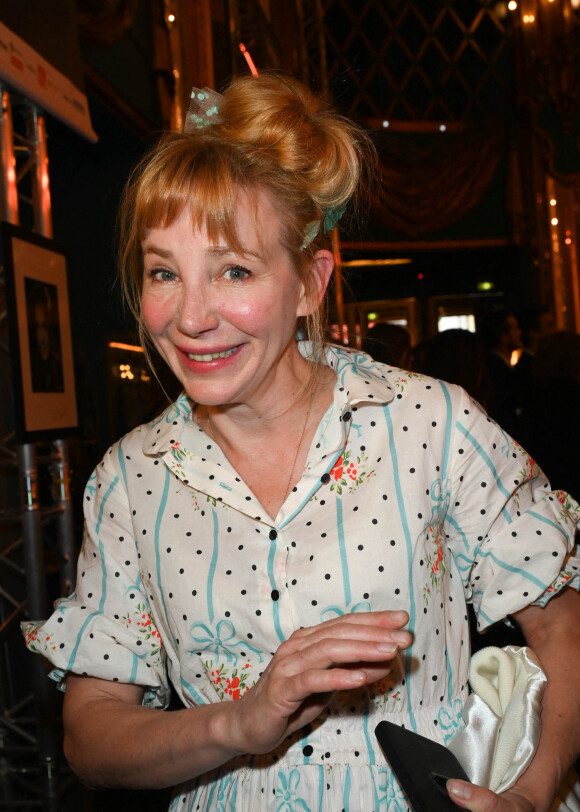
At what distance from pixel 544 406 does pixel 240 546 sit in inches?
105

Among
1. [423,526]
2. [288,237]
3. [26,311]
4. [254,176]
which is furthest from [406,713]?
[26,311]

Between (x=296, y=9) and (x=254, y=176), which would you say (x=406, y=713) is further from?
(x=296, y=9)

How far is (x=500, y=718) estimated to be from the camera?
1.20 metres

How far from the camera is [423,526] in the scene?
1289 mm

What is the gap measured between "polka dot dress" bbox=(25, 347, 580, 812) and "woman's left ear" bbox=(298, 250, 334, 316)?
158 millimetres

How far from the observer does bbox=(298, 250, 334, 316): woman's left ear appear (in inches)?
55.6

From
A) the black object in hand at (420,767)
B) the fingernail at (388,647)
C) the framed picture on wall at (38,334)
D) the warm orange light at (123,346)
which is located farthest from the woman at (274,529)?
the warm orange light at (123,346)

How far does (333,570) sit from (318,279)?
512 mm

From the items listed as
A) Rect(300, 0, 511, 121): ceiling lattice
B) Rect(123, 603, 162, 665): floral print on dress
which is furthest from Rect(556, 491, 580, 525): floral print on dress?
Rect(300, 0, 511, 121): ceiling lattice

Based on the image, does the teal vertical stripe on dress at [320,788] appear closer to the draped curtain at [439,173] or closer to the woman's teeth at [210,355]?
the woman's teeth at [210,355]

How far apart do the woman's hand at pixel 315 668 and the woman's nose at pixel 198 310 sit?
1.59 ft

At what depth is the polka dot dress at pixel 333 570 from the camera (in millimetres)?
1255

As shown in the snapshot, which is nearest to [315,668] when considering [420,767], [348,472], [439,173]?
[420,767]

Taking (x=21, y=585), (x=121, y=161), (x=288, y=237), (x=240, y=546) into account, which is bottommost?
(x=21, y=585)
